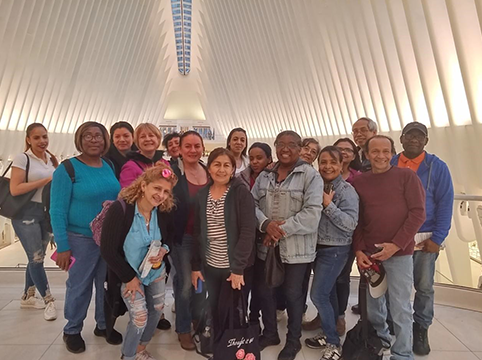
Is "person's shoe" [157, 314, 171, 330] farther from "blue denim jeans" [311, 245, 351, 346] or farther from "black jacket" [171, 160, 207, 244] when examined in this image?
"blue denim jeans" [311, 245, 351, 346]

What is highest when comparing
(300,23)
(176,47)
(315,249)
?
(176,47)

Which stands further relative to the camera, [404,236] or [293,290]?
[293,290]

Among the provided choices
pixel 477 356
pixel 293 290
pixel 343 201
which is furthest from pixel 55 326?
pixel 477 356

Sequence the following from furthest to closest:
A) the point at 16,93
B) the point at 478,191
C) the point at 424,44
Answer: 1. the point at 16,93
2. the point at 424,44
3. the point at 478,191

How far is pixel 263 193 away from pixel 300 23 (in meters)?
12.4

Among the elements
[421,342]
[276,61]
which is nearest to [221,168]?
[421,342]

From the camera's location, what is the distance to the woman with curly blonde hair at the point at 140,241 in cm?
220

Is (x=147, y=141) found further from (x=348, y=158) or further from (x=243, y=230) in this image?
(x=348, y=158)

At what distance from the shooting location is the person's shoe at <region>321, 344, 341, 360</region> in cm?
254

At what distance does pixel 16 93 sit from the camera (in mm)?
11172

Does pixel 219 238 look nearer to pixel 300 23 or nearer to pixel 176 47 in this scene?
pixel 300 23

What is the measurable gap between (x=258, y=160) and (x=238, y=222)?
77 cm

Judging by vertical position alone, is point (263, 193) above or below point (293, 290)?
above

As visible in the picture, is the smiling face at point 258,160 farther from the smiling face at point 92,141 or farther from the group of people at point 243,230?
the smiling face at point 92,141
